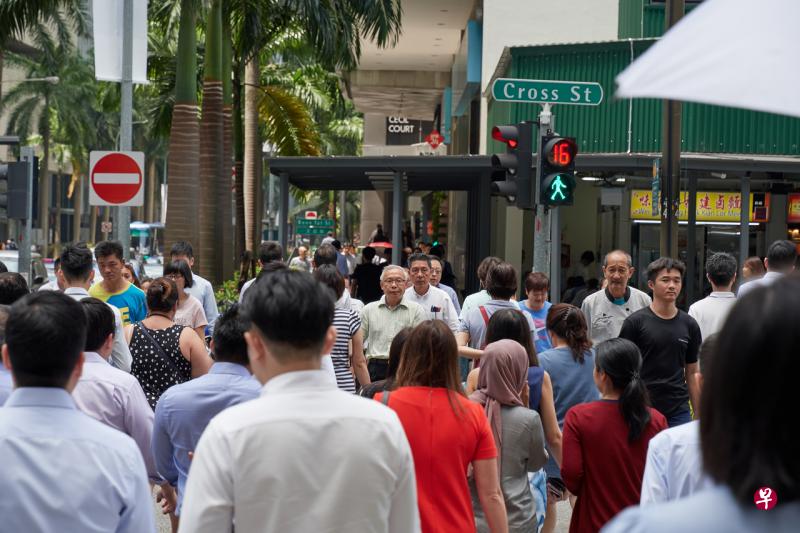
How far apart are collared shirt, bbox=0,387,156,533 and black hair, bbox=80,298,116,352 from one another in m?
2.17

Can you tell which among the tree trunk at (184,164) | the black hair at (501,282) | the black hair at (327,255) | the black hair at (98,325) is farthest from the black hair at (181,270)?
the tree trunk at (184,164)

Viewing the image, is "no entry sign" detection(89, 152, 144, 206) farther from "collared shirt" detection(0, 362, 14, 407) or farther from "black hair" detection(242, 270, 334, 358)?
"black hair" detection(242, 270, 334, 358)

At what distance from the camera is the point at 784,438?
1.75 metres

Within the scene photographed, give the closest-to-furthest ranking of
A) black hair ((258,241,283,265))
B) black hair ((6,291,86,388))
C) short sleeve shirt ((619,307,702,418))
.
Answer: black hair ((6,291,86,388)) → short sleeve shirt ((619,307,702,418)) → black hair ((258,241,283,265))

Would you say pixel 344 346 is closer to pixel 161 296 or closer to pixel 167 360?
pixel 161 296

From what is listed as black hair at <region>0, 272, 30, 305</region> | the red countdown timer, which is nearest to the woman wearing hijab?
black hair at <region>0, 272, 30, 305</region>

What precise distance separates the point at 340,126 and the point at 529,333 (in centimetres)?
6321

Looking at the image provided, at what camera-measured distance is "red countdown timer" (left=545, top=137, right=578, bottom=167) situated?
41.8 feet

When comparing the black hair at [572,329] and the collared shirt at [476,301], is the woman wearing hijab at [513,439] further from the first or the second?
the collared shirt at [476,301]

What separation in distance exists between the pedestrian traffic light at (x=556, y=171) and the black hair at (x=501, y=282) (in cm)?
327

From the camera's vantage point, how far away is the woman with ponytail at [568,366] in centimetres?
720

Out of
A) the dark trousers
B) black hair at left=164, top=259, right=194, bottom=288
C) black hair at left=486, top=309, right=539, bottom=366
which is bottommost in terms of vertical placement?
the dark trousers

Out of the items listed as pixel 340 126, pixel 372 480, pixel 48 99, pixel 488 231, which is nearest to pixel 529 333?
pixel 372 480

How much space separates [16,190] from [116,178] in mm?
1638
